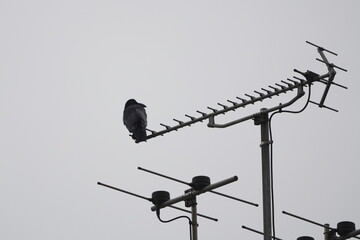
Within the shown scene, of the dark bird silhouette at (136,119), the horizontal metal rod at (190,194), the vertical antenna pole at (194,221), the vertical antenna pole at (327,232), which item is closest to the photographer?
the horizontal metal rod at (190,194)

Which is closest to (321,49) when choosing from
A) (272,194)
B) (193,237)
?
(272,194)

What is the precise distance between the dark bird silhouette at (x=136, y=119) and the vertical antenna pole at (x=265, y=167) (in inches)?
118

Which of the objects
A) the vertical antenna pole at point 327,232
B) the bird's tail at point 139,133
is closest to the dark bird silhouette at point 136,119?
the bird's tail at point 139,133

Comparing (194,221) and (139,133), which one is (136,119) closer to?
(139,133)

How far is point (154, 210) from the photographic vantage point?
37.9 feet

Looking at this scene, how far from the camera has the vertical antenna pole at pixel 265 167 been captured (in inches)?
368

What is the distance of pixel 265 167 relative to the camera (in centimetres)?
964

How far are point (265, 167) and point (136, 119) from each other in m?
3.87

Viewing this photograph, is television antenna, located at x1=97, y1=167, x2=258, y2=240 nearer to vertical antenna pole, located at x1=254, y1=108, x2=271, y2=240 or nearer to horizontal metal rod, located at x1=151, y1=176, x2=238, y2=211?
horizontal metal rod, located at x1=151, y1=176, x2=238, y2=211

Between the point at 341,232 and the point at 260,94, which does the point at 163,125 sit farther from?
the point at 341,232

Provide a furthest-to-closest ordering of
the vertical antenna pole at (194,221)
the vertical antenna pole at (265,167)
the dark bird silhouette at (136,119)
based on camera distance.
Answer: the dark bird silhouette at (136,119) < the vertical antenna pole at (194,221) < the vertical antenna pole at (265,167)

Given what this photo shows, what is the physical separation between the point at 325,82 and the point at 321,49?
87 centimetres

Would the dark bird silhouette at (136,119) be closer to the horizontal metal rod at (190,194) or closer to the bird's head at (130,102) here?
the bird's head at (130,102)

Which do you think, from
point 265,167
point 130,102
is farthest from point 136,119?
point 265,167
